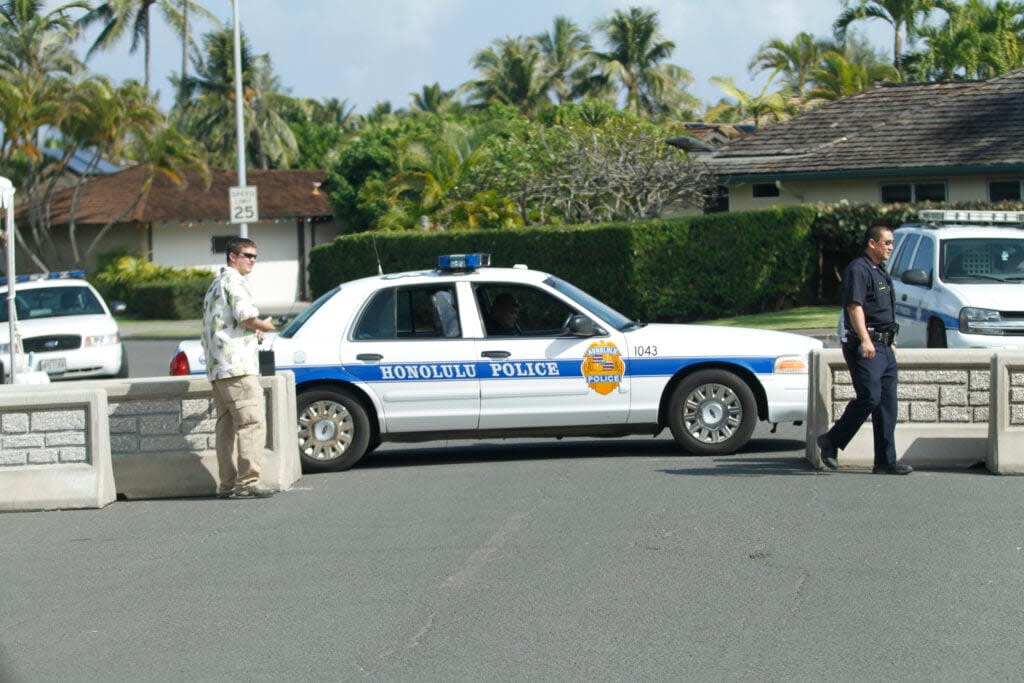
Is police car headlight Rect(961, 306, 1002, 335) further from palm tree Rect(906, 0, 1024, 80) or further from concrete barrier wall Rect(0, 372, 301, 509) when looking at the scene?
palm tree Rect(906, 0, 1024, 80)

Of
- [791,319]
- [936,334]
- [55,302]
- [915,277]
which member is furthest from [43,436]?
[791,319]

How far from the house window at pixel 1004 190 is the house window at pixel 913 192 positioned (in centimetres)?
100

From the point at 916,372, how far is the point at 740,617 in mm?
4654

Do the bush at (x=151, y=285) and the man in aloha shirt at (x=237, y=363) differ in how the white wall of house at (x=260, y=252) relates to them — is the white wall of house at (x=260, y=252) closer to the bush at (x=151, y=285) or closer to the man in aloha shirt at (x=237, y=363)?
the bush at (x=151, y=285)

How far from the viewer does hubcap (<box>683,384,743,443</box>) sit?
1148cm

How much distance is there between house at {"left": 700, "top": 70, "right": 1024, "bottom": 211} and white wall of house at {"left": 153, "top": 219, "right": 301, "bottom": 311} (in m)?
18.9

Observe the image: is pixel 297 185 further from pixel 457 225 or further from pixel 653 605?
pixel 653 605

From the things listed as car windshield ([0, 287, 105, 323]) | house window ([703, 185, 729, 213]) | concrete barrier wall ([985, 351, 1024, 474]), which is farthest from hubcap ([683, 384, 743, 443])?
house window ([703, 185, 729, 213])

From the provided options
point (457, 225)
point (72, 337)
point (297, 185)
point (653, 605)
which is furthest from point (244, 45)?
point (653, 605)

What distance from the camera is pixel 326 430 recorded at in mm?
11547

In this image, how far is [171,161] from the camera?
4369 centimetres

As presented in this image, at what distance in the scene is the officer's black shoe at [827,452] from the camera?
409 inches

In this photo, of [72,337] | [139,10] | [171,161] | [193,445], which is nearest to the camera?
[193,445]

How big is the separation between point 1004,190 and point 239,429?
24547mm
